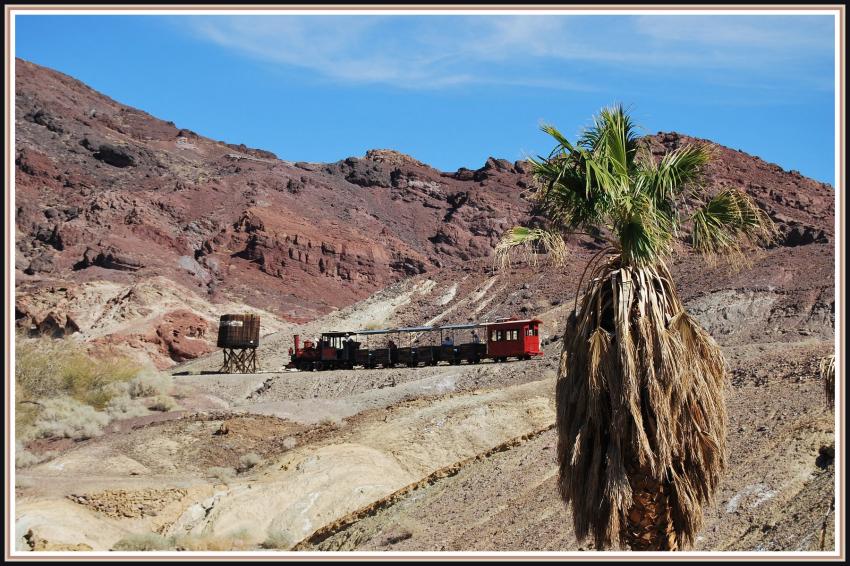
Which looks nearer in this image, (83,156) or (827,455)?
(827,455)

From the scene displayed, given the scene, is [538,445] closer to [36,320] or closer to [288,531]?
[288,531]

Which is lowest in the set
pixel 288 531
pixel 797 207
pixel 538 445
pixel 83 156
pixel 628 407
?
pixel 288 531

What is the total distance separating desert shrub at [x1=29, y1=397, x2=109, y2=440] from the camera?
37594mm

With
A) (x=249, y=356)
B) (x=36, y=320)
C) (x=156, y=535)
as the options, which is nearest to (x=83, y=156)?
(x=36, y=320)

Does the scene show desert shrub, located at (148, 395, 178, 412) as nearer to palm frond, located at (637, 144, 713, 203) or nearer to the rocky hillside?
the rocky hillside

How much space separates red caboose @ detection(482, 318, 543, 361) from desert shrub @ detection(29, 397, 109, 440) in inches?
751

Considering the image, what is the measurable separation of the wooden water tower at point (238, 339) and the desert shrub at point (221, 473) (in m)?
26.2

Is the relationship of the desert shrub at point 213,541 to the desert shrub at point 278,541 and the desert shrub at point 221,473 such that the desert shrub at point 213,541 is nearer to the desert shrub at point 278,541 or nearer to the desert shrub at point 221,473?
the desert shrub at point 278,541

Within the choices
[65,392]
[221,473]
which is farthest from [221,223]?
[221,473]

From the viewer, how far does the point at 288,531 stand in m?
26.2

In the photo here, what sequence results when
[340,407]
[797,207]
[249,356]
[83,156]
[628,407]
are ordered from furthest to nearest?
[83,156]
[797,207]
[249,356]
[340,407]
[628,407]

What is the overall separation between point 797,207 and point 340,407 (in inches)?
2800

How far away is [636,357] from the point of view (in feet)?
36.1

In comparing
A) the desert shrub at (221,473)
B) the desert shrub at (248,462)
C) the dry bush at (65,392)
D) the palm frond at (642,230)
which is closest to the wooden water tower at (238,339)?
the dry bush at (65,392)
